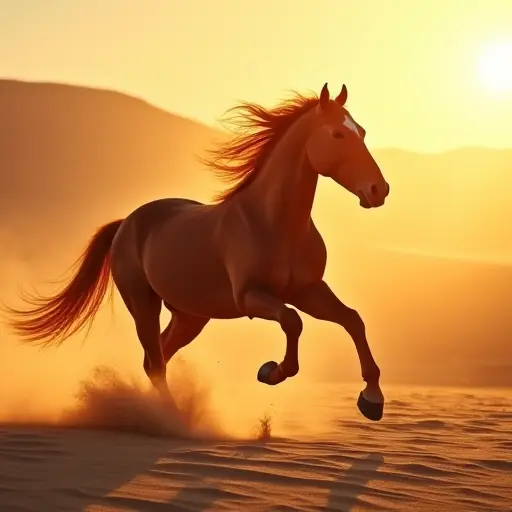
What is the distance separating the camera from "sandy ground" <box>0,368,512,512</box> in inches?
167

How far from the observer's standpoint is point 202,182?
31719 mm

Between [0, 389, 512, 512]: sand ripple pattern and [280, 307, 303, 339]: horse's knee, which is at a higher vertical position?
[280, 307, 303, 339]: horse's knee

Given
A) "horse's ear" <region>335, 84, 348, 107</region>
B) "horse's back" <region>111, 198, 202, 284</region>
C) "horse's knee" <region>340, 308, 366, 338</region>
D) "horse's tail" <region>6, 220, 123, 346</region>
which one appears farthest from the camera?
"horse's tail" <region>6, 220, 123, 346</region>

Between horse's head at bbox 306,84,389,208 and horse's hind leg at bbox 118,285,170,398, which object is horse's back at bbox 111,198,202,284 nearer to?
horse's hind leg at bbox 118,285,170,398

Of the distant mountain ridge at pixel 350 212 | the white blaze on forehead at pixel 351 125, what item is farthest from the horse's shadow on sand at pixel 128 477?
the distant mountain ridge at pixel 350 212

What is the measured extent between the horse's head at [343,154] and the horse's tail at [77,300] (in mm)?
2556

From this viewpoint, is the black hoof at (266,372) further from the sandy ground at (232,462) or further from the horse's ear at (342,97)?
the horse's ear at (342,97)

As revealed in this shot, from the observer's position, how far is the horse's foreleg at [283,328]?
584cm

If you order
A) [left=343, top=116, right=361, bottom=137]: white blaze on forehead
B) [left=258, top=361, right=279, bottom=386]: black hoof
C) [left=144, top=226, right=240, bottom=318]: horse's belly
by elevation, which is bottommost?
[left=258, top=361, right=279, bottom=386]: black hoof

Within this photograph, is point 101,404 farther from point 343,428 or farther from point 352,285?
point 352,285

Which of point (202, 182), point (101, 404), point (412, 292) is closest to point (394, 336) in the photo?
point (412, 292)

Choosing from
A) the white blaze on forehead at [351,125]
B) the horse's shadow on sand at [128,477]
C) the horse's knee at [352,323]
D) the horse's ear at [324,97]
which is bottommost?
the horse's shadow on sand at [128,477]

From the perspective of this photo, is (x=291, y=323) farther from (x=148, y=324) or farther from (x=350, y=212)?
(x=350, y=212)

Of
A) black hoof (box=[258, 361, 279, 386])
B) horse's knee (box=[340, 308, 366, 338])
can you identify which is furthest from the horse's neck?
black hoof (box=[258, 361, 279, 386])
